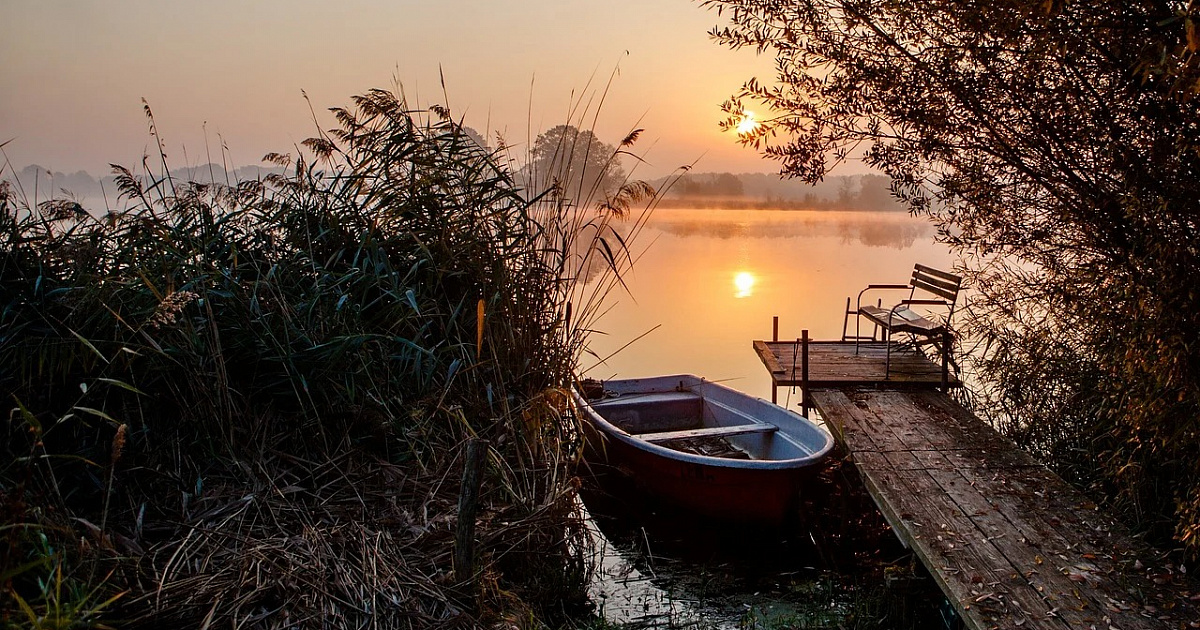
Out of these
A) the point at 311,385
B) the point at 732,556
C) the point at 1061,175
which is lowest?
the point at 732,556

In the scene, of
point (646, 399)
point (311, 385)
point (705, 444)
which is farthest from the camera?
point (646, 399)

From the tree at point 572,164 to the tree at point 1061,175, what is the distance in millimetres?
745

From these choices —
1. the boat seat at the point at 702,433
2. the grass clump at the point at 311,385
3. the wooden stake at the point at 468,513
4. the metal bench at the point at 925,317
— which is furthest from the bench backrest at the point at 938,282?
the wooden stake at the point at 468,513

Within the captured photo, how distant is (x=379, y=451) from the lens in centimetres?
377

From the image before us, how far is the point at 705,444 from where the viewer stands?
266 inches

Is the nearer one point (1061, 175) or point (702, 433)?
point (1061, 175)

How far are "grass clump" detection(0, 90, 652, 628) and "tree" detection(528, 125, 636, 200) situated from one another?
13 centimetres

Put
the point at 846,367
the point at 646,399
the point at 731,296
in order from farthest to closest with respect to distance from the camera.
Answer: the point at 731,296 < the point at 646,399 < the point at 846,367

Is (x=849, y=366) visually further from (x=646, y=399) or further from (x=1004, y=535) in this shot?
(x=1004, y=535)

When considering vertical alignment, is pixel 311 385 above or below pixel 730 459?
above

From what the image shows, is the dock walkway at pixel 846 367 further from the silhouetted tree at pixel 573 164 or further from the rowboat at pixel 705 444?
the silhouetted tree at pixel 573 164

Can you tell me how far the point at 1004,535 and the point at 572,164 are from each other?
277 centimetres

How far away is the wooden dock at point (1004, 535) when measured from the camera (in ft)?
10.4

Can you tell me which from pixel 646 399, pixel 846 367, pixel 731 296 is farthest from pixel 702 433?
pixel 731 296
